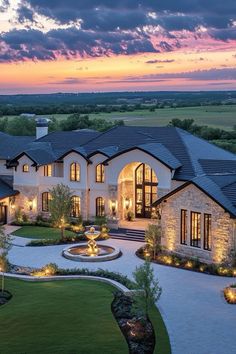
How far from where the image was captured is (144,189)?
42125 millimetres

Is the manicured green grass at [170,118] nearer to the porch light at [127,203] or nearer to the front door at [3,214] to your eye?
the porch light at [127,203]

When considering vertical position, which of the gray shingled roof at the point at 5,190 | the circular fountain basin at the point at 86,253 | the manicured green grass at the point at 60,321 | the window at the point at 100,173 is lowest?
the manicured green grass at the point at 60,321

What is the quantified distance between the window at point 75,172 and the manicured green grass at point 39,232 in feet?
13.3

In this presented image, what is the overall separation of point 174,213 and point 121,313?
36.9 ft

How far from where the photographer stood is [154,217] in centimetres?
3912

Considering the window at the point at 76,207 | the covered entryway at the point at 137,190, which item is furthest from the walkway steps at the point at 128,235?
the window at the point at 76,207

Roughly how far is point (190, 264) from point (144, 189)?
12.6 meters

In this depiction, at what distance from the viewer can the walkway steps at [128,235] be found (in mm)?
37603

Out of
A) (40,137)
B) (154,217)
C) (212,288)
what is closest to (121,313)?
(212,288)

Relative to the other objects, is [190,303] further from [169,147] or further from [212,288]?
[169,147]

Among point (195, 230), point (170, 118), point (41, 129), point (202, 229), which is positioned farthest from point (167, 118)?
point (202, 229)

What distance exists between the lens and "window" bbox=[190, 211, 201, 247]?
31.2m

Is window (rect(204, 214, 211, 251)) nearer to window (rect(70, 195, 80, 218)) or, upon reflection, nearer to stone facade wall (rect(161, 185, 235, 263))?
stone facade wall (rect(161, 185, 235, 263))

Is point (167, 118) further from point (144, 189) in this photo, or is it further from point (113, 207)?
point (113, 207)
